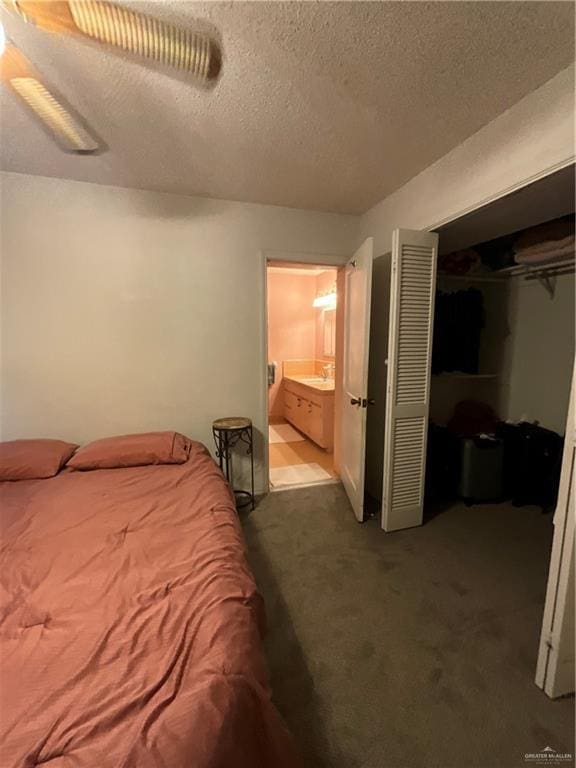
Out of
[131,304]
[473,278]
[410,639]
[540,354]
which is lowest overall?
Answer: [410,639]

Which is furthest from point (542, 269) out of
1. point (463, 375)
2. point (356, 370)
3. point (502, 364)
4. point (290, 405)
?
point (290, 405)

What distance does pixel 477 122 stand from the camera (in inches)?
67.5

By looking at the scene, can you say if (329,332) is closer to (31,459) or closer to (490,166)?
(490,166)

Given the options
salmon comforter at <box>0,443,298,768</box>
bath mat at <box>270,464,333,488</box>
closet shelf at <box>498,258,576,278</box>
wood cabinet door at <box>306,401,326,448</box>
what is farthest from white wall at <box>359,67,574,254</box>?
bath mat at <box>270,464,333,488</box>

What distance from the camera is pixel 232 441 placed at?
2.86 m

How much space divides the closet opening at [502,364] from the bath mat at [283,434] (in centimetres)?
192

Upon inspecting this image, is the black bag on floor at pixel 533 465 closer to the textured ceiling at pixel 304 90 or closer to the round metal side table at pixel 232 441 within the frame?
the round metal side table at pixel 232 441

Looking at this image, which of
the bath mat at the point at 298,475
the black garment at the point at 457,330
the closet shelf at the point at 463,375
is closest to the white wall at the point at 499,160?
the black garment at the point at 457,330

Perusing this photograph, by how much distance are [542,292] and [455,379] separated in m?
1.05

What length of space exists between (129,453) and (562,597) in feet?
7.65

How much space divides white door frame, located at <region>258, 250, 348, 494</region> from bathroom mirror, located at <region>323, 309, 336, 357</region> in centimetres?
177

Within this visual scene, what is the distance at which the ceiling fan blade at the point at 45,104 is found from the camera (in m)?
1.16

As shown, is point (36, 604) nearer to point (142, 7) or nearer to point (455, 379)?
point (142, 7)

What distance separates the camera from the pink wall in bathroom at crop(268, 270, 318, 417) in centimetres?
522
